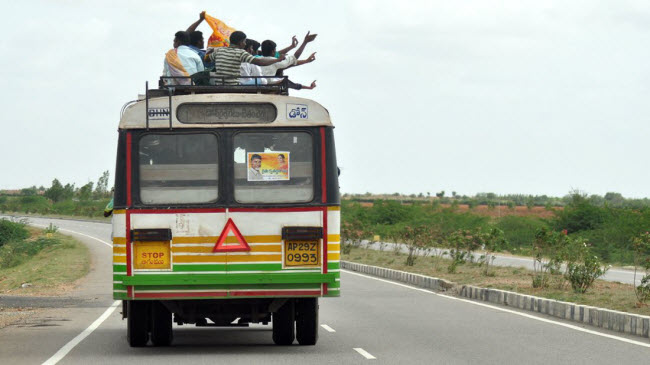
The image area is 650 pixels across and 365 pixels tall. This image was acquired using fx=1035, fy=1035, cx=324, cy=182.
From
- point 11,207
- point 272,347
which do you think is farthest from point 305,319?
point 11,207

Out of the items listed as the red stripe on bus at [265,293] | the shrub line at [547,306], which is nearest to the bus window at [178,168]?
the red stripe on bus at [265,293]

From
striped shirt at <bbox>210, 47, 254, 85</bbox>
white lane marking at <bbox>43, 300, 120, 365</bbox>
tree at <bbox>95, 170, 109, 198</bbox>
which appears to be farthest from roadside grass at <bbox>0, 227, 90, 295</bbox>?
tree at <bbox>95, 170, 109, 198</bbox>

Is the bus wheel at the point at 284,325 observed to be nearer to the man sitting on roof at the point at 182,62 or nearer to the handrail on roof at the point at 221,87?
the handrail on roof at the point at 221,87

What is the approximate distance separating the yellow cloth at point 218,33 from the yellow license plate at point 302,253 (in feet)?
12.9

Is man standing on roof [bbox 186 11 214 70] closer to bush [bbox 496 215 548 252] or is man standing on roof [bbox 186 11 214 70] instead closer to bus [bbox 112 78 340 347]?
bus [bbox 112 78 340 347]

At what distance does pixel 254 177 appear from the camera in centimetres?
1206

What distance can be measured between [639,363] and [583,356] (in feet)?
2.63

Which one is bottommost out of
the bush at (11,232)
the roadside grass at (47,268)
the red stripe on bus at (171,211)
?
the roadside grass at (47,268)

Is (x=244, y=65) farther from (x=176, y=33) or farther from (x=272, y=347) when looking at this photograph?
(x=272, y=347)

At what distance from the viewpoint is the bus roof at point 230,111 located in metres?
12.0

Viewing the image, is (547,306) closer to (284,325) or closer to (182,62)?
(284,325)

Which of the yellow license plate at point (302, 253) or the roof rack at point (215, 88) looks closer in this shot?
the yellow license plate at point (302, 253)

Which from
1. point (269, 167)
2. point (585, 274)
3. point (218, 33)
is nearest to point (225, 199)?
point (269, 167)

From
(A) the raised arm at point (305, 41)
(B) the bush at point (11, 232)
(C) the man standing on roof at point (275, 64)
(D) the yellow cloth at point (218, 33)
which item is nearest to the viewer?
(C) the man standing on roof at point (275, 64)
